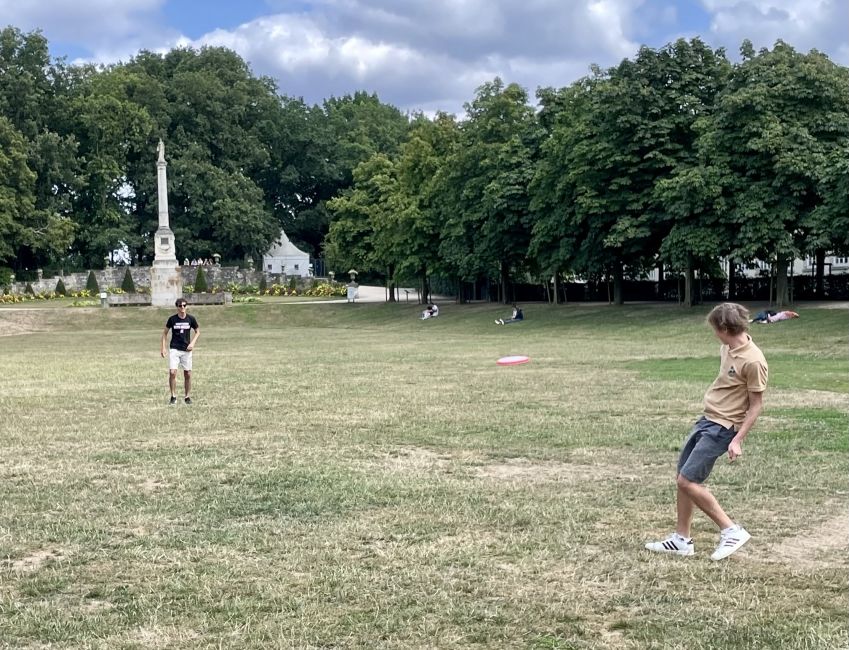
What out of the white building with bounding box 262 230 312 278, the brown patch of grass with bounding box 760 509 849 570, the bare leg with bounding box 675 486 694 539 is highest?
the white building with bounding box 262 230 312 278

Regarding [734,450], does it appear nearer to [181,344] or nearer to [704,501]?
[704,501]

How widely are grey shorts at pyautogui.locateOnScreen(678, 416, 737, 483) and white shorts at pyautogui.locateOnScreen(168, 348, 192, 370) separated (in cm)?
1176

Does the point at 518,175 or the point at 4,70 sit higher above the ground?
the point at 4,70

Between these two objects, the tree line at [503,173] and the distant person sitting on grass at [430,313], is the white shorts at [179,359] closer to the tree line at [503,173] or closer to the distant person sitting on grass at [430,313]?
the tree line at [503,173]

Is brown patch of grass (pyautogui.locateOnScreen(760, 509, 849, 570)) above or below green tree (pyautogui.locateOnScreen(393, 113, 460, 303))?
below

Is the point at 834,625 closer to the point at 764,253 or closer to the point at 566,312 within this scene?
the point at 764,253

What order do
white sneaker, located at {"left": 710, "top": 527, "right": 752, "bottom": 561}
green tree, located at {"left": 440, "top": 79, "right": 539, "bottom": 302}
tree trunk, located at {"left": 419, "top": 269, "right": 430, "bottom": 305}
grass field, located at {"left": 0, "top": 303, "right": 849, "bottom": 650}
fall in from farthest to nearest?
tree trunk, located at {"left": 419, "top": 269, "right": 430, "bottom": 305} < green tree, located at {"left": 440, "top": 79, "right": 539, "bottom": 302} < white sneaker, located at {"left": 710, "top": 527, "right": 752, "bottom": 561} < grass field, located at {"left": 0, "top": 303, "right": 849, "bottom": 650}

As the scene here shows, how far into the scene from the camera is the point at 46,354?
31.0 metres

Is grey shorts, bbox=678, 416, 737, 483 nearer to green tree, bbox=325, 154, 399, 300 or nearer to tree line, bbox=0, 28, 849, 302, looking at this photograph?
tree line, bbox=0, 28, 849, 302

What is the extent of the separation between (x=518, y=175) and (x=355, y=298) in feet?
88.6

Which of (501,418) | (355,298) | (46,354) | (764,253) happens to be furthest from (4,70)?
(501,418)

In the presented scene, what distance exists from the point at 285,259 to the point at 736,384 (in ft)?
317

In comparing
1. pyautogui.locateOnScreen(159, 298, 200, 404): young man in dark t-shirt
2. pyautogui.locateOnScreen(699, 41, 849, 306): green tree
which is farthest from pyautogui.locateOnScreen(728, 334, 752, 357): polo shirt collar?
pyautogui.locateOnScreen(699, 41, 849, 306): green tree

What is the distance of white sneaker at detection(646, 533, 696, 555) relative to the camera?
6887 millimetres
